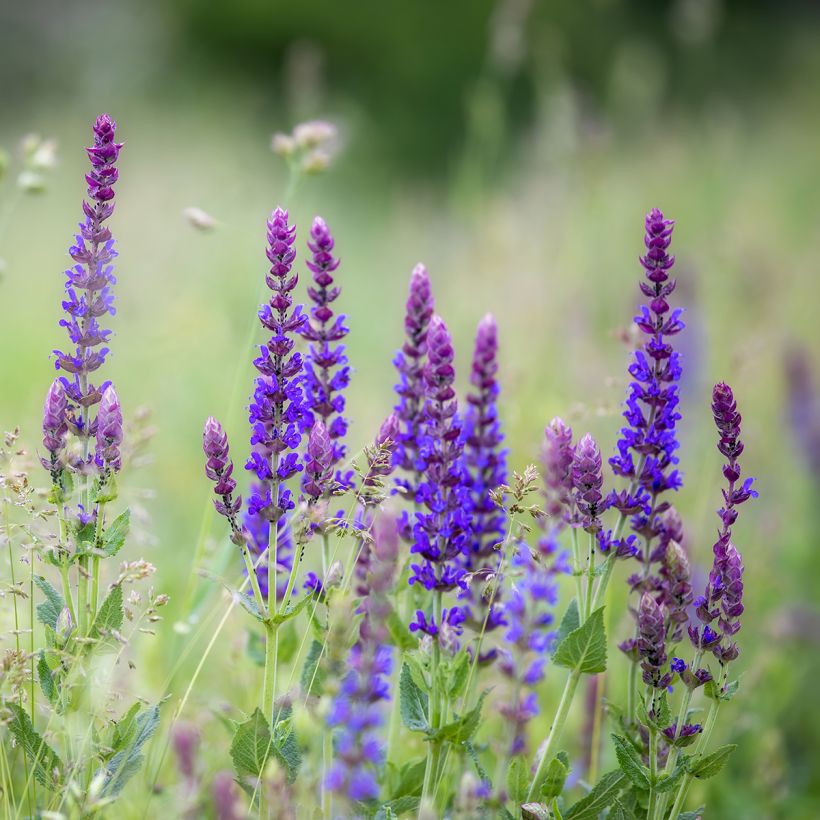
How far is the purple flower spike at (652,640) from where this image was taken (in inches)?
72.7

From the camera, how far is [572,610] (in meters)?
1.97

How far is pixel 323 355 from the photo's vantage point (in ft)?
6.64

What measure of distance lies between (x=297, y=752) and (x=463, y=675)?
13.8 inches

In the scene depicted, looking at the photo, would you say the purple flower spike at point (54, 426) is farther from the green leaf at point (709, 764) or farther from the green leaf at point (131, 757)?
the green leaf at point (709, 764)

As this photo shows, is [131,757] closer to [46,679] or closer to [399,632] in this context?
[46,679]

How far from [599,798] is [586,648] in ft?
1.00

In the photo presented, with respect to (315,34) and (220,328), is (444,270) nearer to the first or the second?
(220,328)

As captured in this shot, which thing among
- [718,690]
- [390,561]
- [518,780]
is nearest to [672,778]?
[718,690]

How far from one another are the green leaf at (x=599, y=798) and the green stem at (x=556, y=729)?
0.08 meters

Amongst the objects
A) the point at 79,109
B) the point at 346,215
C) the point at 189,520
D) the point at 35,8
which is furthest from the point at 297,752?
the point at 35,8

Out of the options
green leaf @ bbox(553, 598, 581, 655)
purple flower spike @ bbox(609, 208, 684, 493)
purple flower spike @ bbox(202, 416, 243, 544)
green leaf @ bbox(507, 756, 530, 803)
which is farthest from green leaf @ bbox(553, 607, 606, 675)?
purple flower spike @ bbox(202, 416, 243, 544)

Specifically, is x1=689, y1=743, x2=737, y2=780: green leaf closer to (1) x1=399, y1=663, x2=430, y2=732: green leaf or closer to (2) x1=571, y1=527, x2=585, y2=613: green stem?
(2) x1=571, y1=527, x2=585, y2=613: green stem

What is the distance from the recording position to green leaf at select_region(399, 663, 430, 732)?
6.22 feet

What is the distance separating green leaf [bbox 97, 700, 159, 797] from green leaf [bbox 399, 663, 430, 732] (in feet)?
1.55
